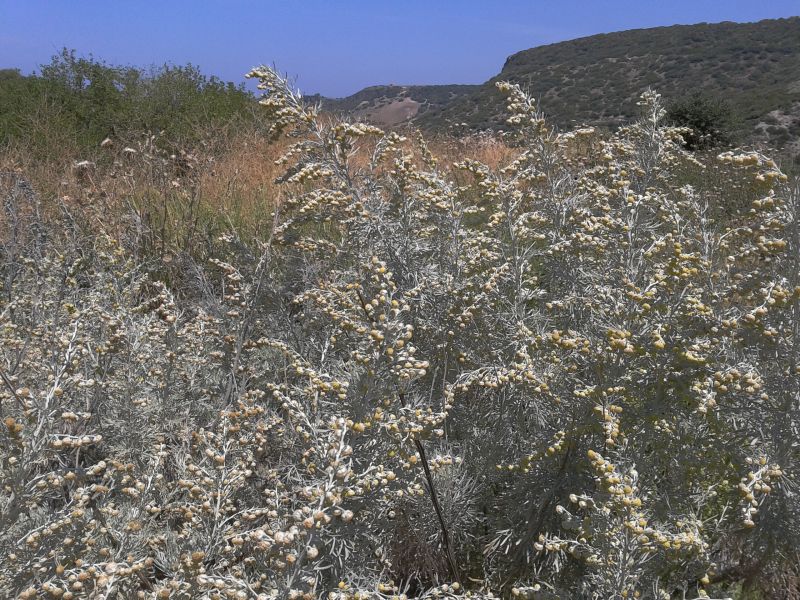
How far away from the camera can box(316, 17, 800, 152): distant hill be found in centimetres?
3619

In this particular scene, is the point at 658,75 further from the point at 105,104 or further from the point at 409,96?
the point at 105,104

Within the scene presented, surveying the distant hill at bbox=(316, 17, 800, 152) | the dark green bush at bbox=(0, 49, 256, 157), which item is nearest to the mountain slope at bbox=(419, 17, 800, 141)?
the distant hill at bbox=(316, 17, 800, 152)

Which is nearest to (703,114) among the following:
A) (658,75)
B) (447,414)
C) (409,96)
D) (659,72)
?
(447,414)

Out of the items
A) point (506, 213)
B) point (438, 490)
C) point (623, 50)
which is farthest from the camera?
point (623, 50)

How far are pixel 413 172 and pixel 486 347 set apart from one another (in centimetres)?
89

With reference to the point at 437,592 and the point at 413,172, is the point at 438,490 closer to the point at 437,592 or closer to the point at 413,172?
the point at 437,592

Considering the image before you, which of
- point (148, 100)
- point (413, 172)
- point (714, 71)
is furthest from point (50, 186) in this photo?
point (714, 71)

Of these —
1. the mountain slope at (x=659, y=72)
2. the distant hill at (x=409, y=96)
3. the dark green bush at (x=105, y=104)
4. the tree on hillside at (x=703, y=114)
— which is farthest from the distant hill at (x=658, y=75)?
the dark green bush at (x=105, y=104)

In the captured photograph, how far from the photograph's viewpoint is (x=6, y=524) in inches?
62.4

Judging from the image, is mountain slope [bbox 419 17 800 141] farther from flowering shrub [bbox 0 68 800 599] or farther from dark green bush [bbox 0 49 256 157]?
flowering shrub [bbox 0 68 800 599]

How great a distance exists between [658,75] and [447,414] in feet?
191

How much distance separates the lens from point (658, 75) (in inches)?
2063

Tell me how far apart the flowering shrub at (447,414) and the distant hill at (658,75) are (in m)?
30.6

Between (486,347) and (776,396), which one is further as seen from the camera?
(486,347)
